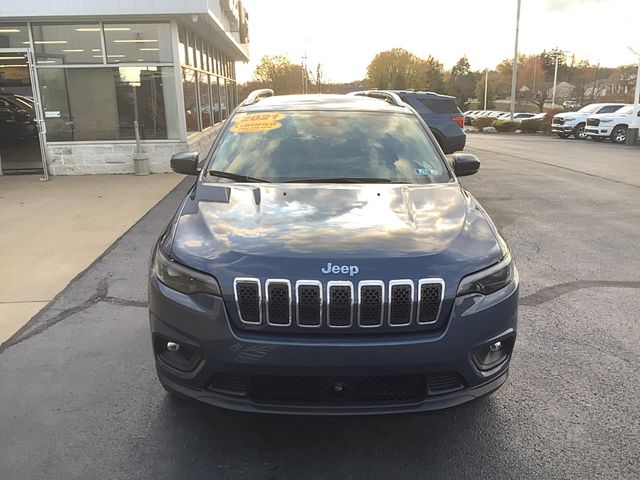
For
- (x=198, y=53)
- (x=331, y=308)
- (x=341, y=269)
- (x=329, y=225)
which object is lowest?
(x=331, y=308)

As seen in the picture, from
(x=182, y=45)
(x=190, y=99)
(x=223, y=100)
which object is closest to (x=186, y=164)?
(x=182, y=45)

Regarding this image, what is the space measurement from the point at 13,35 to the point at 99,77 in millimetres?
1828

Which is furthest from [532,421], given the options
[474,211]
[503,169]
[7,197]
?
[503,169]

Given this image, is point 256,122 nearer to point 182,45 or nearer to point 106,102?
point 106,102

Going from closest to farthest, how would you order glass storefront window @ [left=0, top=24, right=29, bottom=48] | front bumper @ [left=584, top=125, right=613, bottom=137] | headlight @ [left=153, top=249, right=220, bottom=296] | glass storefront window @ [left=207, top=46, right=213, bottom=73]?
1. headlight @ [left=153, top=249, right=220, bottom=296]
2. glass storefront window @ [left=0, top=24, right=29, bottom=48]
3. glass storefront window @ [left=207, top=46, right=213, bottom=73]
4. front bumper @ [left=584, top=125, right=613, bottom=137]

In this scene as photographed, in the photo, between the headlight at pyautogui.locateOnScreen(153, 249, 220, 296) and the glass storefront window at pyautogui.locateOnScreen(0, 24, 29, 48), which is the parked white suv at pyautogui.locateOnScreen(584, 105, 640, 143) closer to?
the glass storefront window at pyautogui.locateOnScreen(0, 24, 29, 48)

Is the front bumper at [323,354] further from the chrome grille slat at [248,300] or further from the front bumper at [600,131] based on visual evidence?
the front bumper at [600,131]

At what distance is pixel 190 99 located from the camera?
1423 centimetres

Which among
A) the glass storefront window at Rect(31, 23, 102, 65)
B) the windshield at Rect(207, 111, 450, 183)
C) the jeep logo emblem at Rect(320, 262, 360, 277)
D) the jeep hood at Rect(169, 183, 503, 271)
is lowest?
the jeep logo emblem at Rect(320, 262, 360, 277)

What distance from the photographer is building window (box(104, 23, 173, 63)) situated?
11.8 meters

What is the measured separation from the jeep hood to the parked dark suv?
10.8 meters

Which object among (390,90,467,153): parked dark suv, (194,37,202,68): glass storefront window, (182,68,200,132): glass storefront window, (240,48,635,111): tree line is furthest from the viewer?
(240,48,635,111): tree line

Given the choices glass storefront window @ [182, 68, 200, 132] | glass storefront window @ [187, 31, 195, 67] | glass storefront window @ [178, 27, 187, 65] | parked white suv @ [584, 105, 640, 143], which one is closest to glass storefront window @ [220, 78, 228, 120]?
glass storefront window @ [182, 68, 200, 132]

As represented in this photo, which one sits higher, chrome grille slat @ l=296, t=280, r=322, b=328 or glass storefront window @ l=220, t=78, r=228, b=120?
glass storefront window @ l=220, t=78, r=228, b=120
